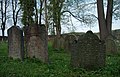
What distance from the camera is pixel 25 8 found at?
3931 centimetres

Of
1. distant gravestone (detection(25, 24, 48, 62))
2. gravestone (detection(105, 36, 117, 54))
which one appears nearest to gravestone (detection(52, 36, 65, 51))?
gravestone (detection(105, 36, 117, 54))

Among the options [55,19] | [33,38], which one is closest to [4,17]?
[55,19]

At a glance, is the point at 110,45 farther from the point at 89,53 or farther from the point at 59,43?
the point at 89,53

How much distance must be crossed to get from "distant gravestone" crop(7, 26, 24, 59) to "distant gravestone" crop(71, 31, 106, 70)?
376cm

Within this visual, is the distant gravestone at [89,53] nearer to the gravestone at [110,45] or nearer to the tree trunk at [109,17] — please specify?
the gravestone at [110,45]

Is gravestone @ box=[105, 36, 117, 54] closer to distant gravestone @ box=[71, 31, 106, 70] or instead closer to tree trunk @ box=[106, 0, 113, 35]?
tree trunk @ box=[106, 0, 113, 35]

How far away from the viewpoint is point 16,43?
41.7 feet

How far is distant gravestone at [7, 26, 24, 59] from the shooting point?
1264 cm

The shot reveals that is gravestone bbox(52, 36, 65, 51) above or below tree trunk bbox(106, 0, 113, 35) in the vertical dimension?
below

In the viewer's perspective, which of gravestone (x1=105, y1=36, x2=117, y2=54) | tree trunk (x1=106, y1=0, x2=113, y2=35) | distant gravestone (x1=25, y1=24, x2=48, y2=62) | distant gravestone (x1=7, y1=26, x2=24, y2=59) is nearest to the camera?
distant gravestone (x1=25, y1=24, x2=48, y2=62)

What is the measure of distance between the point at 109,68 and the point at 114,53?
880cm

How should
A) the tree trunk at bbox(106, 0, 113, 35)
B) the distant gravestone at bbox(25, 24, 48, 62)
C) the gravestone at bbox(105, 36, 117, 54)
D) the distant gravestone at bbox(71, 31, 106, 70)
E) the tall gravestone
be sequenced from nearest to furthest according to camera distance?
the distant gravestone at bbox(71, 31, 106, 70), the distant gravestone at bbox(25, 24, 48, 62), the gravestone at bbox(105, 36, 117, 54), the tree trunk at bbox(106, 0, 113, 35), the tall gravestone

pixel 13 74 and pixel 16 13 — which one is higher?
pixel 16 13

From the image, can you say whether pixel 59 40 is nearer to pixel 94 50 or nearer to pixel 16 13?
pixel 94 50
